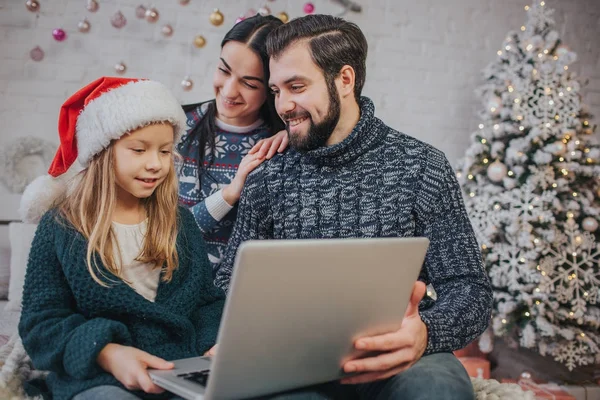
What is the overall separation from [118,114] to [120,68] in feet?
6.13

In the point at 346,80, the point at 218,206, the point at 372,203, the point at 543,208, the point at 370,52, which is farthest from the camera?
the point at 370,52

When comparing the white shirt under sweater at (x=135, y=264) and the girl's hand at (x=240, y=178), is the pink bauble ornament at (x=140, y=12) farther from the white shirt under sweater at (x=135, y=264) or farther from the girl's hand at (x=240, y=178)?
the white shirt under sweater at (x=135, y=264)

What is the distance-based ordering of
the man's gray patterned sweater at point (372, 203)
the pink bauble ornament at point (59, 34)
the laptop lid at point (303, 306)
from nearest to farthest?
the laptop lid at point (303, 306), the man's gray patterned sweater at point (372, 203), the pink bauble ornament at point (59, 34)

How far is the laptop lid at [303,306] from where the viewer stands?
0.82m

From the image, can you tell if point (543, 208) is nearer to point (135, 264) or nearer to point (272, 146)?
point (272, 146)

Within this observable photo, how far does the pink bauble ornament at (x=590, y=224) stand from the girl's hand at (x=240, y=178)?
6.05 ft

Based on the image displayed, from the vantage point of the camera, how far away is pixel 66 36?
302 cm

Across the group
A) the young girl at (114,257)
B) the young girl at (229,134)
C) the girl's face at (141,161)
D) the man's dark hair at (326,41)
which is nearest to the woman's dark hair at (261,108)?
the young girl at (229,134)

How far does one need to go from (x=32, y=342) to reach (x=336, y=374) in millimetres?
568

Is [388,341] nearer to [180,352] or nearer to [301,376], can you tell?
[301,376]

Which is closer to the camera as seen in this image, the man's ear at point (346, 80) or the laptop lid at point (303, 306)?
the laptop lid at point (303, 306)

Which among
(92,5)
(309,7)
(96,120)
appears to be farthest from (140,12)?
(96,120)

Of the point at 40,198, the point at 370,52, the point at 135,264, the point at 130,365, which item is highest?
the point at 370,52

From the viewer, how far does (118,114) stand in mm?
1283
